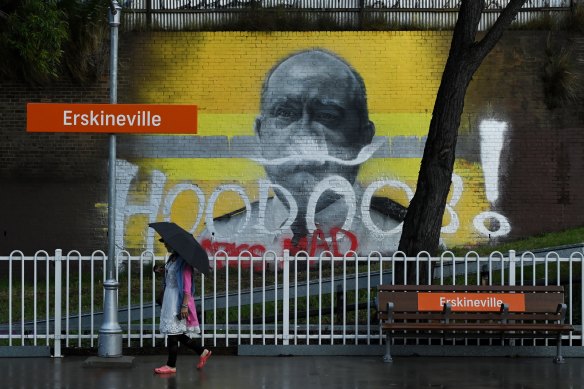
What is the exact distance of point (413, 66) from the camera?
19391mm

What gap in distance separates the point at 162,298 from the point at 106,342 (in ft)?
3.10

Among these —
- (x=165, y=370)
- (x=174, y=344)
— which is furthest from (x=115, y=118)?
(x=165, y=370)

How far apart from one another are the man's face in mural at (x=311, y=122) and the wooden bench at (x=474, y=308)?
8079 mm

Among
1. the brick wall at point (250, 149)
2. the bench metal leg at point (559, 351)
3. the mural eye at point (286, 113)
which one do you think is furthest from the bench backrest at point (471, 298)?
the mural eye at point (286, 113)

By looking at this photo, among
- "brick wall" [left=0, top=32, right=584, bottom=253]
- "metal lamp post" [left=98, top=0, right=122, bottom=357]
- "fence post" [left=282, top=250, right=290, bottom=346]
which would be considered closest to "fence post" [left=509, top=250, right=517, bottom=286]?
"fence post" [left=282, top=250, right=290, bottom=346]

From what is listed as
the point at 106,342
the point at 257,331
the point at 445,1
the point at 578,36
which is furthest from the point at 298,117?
the point at 106,342

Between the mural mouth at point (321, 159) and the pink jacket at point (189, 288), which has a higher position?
the mural mouth at point (321, 159)

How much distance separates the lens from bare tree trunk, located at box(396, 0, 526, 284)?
12.5m

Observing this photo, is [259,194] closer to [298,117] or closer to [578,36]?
[298,117]

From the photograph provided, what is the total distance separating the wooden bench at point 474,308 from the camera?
11.2 metres

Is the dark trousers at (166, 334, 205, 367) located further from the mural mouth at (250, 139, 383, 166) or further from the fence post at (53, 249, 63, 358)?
the mural mouth at (250, 139, 383, 166)

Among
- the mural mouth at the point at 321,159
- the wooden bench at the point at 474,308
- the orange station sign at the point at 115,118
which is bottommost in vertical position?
the wooden bench at the point at 474,308

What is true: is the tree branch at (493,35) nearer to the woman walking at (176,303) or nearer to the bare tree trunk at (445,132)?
the bare tree trunk at (445,132)

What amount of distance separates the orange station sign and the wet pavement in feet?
8.08
